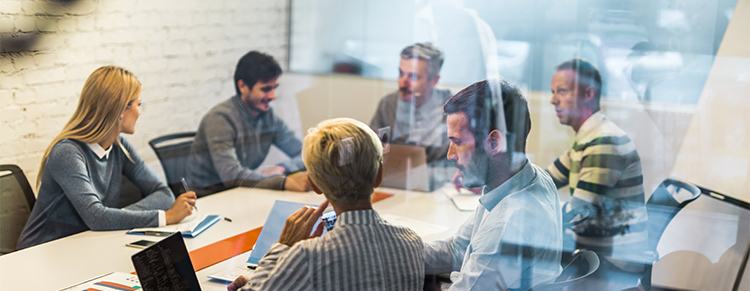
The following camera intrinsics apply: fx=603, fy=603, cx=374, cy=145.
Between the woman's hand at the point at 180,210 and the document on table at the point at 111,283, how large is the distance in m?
0.46

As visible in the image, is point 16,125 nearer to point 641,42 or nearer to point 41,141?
point 41,141

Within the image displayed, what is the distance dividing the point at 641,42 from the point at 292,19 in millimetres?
2300

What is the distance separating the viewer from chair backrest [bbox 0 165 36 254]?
7.43 ft

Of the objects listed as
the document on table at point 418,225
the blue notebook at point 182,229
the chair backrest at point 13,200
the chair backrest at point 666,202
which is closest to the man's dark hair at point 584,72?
the chair backrest at point 666,202

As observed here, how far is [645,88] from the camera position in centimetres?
284

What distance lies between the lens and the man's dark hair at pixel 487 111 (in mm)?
1550

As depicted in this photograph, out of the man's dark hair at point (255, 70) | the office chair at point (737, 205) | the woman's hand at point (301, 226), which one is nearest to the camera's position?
the woman's hand at point (301, 226)

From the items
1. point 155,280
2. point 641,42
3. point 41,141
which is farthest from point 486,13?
point 155,280

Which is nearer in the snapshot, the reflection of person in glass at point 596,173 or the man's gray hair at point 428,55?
the reflection of person in glass at point 596,173

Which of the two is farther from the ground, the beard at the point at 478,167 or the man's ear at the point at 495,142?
the man's ear at the point at 495,142

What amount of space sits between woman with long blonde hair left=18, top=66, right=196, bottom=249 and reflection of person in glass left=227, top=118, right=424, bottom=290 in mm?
1038

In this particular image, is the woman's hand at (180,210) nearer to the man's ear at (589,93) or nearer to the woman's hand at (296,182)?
the woman's hand at (296,182)

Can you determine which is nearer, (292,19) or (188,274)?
(188,274)

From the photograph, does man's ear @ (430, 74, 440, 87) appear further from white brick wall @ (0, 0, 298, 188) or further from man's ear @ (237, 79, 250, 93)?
white brick wall @ (0, 0, 298, 188)
